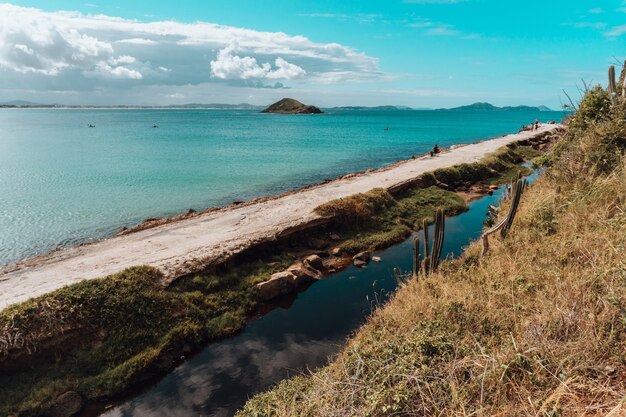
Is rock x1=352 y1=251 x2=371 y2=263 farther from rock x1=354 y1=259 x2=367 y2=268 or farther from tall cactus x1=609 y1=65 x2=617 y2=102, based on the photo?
tall cactus x1=609 y1=65 x2=617 y2=102

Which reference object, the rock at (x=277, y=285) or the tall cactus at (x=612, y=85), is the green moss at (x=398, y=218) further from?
the tall cactus at (x=612, y=85)

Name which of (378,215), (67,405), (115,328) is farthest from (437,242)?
(67,405)

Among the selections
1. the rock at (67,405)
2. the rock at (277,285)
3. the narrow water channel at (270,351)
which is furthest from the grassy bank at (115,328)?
the narrow water channel at (270,351)

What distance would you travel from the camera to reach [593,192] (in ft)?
46.0

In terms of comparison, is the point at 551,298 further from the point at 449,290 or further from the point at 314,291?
the point at 314,291

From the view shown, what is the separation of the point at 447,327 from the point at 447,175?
104 feet

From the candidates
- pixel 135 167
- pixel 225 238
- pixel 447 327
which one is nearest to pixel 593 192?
pixel 447 327

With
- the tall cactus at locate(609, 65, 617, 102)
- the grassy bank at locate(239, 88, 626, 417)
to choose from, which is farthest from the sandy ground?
the tall cactus at locate(609, 65, 617, 102)

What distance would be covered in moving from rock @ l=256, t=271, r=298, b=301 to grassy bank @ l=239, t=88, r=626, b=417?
6.00 metres

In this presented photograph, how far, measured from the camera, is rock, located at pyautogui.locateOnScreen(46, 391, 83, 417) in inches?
452

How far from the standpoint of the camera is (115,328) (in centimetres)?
1418

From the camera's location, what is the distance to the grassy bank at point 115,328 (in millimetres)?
12320

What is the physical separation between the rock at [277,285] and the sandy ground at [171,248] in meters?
2.87

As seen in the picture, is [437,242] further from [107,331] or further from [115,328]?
[107,331]
